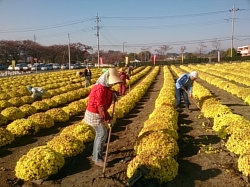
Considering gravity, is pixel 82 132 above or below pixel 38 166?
above

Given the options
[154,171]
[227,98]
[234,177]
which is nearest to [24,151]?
[154,171]

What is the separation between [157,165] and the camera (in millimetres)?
5148

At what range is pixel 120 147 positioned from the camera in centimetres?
749

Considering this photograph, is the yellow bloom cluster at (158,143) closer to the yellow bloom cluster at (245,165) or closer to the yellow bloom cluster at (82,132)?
the yellow bloom cluster at (245,165)

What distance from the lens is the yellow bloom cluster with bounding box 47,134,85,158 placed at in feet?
21.9

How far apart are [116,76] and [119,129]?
4.01 meters

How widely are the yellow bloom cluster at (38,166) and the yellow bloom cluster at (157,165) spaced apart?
1604 mm

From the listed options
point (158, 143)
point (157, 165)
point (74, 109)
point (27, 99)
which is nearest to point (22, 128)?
point (74, 109)

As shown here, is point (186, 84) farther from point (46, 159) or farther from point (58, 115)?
point (46, 159)

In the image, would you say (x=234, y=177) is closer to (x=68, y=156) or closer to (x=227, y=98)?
(x=68, y=156)

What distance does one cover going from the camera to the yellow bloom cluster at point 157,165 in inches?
202

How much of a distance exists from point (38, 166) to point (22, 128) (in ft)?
11.2

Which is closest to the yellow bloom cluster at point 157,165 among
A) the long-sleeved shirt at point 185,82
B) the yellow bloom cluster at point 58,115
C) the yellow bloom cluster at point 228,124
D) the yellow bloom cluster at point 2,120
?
the yellow bloom cluster at point 228,124

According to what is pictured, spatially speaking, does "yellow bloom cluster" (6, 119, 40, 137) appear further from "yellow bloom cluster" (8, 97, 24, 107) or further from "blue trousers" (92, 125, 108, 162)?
"yellow bloom cluster" (8, 97, 24, 107)
